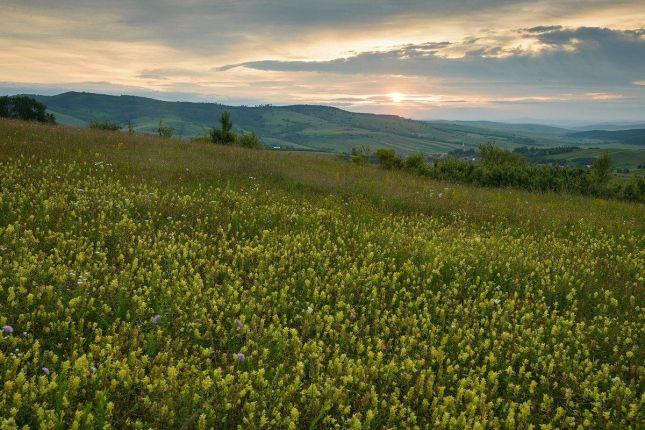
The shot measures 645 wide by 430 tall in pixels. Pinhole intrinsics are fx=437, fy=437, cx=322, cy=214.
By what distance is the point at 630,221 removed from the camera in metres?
13.2

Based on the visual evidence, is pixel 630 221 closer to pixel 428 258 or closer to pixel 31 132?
pixel 428 258

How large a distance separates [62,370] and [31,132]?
15786 millimetres

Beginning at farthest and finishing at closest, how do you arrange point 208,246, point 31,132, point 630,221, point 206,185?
1. point 31,132
2. point 630,221
3. point 206,185
4. point 208,246

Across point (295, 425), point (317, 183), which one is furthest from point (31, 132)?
point (295, 425)

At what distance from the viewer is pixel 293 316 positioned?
5.82 metres

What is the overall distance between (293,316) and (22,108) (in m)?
84.5

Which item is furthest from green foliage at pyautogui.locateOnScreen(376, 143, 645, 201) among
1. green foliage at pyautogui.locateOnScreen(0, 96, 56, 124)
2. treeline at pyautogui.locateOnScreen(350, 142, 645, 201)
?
green foliage at pyautogui.locateOnScreen(0, 96, 56, 124)

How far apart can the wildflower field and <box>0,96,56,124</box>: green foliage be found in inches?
2947

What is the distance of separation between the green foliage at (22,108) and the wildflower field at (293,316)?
7486cm

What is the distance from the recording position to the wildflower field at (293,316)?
402 centimetres

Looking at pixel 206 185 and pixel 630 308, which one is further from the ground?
pixel 206 185

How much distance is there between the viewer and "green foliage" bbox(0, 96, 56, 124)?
71312 millimetres

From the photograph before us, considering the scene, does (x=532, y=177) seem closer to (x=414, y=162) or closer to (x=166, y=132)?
(x=414, y=162)

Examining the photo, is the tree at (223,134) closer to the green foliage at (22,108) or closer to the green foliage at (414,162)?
the green foliage at (414,162)
